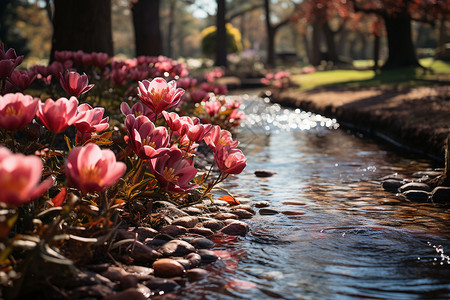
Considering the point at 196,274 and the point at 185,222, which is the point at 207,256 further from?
the point at 185,222

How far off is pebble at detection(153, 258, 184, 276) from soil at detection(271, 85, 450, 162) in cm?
468

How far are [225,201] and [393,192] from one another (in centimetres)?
164

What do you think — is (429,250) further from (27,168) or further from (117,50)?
(117,50)

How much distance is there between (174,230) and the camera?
11.6 feet

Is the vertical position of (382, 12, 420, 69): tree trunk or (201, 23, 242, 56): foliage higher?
(201, 23, 242, 56): foliage

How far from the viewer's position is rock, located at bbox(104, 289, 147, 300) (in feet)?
7.95

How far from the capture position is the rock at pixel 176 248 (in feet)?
10.2

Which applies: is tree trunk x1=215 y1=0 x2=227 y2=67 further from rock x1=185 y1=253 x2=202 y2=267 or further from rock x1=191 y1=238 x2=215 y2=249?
rock x1=185 y1=253 x2=202 y2=267

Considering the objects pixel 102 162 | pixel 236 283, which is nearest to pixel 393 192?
pixel 236 283

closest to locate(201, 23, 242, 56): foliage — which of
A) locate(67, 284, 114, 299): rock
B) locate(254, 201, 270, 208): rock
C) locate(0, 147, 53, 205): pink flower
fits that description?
locate(254, 201, 270, 208): rock

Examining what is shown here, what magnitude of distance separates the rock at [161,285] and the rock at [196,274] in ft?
0.50

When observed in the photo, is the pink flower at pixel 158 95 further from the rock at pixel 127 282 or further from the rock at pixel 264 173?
the rock at pixel 264 173

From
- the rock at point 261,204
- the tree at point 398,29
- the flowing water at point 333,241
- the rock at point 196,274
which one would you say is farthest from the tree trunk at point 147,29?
the rock at point 196,274

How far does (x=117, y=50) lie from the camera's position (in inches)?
2886
